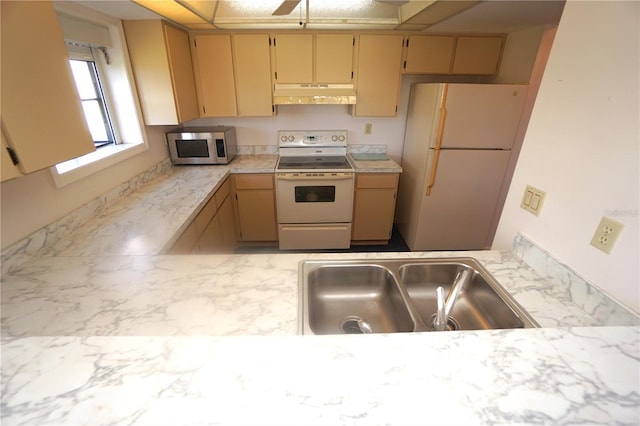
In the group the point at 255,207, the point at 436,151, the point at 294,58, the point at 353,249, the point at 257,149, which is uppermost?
the point at 294,58

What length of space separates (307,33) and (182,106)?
1284mm

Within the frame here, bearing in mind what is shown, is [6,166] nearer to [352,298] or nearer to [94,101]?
[352,298]

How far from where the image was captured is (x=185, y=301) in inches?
37.1

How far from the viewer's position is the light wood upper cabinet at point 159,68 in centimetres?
209

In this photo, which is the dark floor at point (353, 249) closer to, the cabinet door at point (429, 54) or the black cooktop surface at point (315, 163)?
the black cooktop surface at point (315, 163)

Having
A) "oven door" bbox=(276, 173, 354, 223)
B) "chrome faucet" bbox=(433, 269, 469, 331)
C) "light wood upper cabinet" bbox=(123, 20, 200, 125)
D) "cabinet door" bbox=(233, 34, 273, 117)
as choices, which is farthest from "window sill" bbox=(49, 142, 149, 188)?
"chrome faucet" bbox=(433, 269, 469, 331)

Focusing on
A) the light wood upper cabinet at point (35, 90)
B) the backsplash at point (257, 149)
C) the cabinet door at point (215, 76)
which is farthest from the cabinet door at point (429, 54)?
the light wood upper cabinet at point (35, 90)

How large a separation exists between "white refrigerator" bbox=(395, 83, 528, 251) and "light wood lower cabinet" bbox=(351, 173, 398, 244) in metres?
0.23

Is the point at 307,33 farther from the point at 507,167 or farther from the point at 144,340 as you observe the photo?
the point at 144,340

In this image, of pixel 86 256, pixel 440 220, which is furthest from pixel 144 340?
pixel 440 220

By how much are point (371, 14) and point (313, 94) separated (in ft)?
→ 2.54

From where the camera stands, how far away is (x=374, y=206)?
289cm

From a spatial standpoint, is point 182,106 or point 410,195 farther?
point 410,195

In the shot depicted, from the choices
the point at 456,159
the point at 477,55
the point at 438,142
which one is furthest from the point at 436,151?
the point at 477,55
